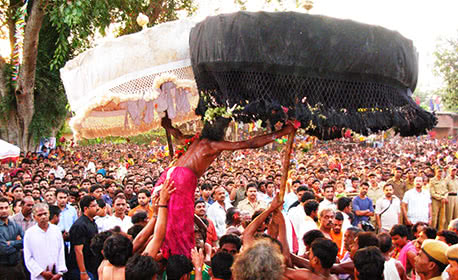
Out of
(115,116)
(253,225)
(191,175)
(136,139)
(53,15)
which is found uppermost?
(53,15)

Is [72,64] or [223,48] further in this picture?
[72,64]

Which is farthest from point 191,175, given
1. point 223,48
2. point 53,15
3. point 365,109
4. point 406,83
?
point 53,15

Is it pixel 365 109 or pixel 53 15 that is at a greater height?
pixel 53 15

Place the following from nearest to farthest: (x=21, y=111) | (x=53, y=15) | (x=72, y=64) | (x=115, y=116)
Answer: (x=72, y=64)
(x=115, y=116)
(x=53, y=15)
(x=21, y=111)

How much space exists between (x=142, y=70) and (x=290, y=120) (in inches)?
48.3

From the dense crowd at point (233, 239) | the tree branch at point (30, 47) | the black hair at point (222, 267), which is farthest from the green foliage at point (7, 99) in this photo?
the black hair at point (222, 267)

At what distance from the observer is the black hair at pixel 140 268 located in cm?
345

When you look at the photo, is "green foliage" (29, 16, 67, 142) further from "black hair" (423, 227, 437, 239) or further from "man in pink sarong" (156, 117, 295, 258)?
"black hair" (423, 227, 437, 239)

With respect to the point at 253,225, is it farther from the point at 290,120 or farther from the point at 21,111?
the point at 21,111

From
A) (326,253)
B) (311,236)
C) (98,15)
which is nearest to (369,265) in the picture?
(326,253)

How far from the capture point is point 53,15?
1197 centimetres

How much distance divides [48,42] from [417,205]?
14623 mm

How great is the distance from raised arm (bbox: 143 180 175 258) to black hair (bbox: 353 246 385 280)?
5.23ft

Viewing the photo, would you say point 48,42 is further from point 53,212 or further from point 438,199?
point 438,199
